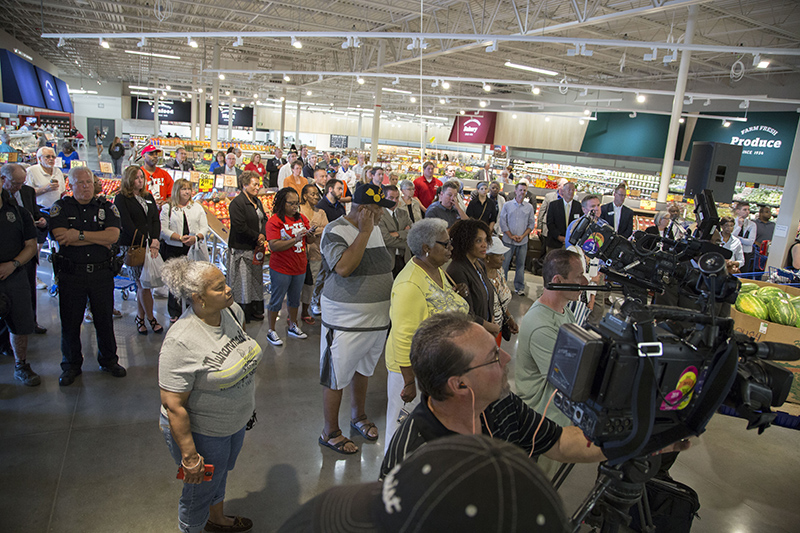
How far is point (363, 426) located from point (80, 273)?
221 centimetres

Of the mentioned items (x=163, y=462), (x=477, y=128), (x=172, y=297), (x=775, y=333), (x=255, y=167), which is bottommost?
(x=163, y=462)

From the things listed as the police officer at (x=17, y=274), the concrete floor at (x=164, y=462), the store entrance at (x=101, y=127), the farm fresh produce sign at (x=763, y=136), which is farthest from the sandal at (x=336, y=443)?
the store entrance at (x=101, y=127)

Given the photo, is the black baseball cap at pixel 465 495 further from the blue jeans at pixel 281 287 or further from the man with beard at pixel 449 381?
the blue jeans at pixel 281 287

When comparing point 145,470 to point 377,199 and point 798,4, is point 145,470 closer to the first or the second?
point 377,199

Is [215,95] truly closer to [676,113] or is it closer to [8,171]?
[676,113]

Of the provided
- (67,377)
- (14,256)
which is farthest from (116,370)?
(14,256)

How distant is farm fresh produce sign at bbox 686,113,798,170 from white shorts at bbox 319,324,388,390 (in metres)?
16.7

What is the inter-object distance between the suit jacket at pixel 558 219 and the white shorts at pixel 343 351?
4.58 meters

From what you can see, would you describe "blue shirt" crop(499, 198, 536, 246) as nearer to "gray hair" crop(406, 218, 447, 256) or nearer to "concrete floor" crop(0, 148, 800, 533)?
"concrete floor" crop(0, 148, 800, 533)

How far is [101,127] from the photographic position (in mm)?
35031

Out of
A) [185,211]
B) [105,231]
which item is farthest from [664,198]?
[105,231]

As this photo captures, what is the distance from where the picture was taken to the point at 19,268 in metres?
3.41

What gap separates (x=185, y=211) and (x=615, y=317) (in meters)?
4.30

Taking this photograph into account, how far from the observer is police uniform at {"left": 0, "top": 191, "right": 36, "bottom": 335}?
3.25m
